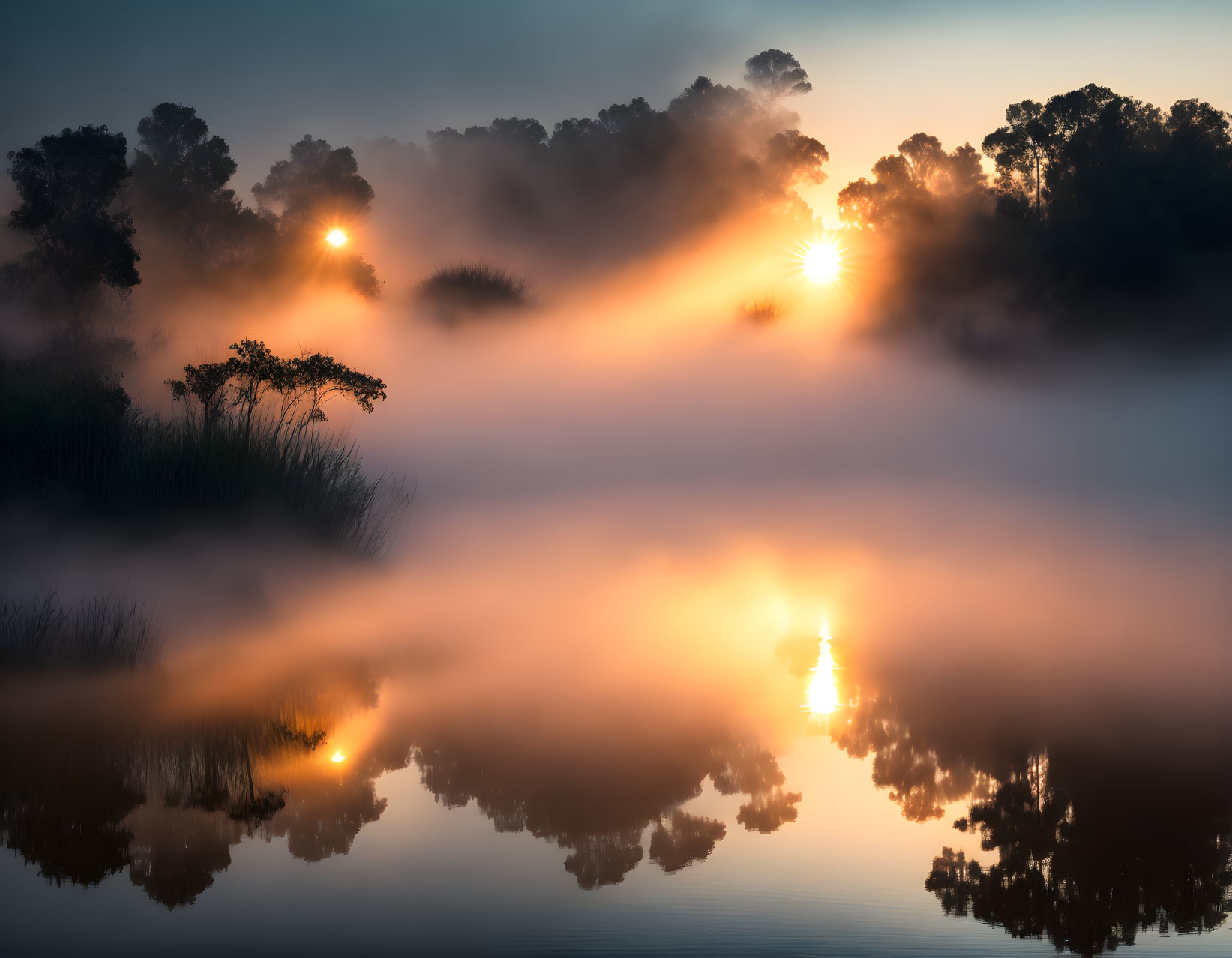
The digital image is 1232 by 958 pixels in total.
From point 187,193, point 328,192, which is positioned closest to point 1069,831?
point 187,193

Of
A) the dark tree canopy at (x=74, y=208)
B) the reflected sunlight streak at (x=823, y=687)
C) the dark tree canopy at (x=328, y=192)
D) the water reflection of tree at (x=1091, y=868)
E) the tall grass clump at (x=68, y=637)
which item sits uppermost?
the dark tree canopy at (x=328, y=192)

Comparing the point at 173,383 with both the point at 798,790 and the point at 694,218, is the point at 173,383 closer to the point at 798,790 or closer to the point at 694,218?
the point at 798,790

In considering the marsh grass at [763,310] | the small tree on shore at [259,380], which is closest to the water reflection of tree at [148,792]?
the small tree on shore at [259,380]

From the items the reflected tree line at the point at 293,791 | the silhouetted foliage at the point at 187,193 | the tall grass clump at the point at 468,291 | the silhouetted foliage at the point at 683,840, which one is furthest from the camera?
the silhouetted foliage at the point at 187,193

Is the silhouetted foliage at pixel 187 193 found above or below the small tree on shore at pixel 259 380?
above

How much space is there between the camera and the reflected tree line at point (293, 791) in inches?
182

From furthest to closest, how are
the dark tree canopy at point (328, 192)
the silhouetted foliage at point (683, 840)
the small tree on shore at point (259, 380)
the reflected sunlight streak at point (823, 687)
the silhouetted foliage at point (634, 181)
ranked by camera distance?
the silhouetted foliage at point (634, 181), the dark tree canopy at point (328, 192), the small tree on shore at point (259, 380), the reflected sunlight streak at point (823, 687), the silhouetted foliage at point (683, 840)

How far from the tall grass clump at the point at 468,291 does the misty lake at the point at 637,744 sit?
11588 millimetres

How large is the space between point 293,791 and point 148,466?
17.7ft

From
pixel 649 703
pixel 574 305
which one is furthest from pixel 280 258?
pixel 649 703

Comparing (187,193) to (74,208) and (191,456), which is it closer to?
(74,208)

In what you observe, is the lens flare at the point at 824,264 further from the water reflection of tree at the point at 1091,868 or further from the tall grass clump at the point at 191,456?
the water reflection of tree at the point at 1091,868

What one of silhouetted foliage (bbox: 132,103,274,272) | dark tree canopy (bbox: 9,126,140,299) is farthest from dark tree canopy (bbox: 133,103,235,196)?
dark tree canopy (bbox: 9,126,140,299)

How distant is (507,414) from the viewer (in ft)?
73.0
